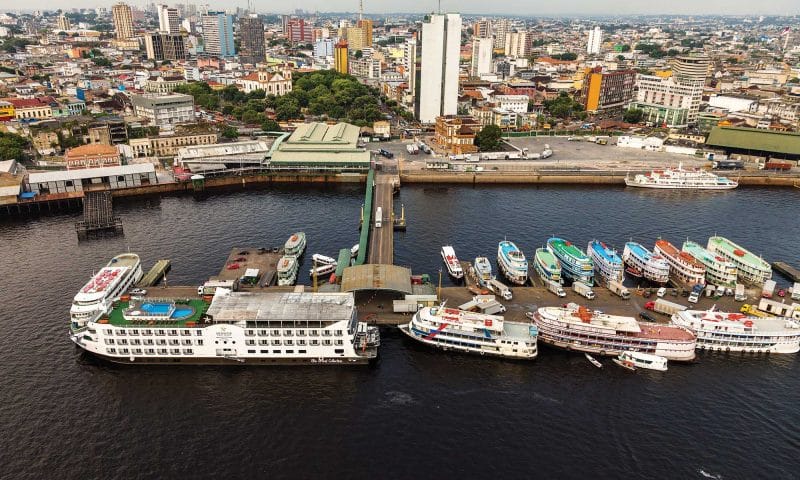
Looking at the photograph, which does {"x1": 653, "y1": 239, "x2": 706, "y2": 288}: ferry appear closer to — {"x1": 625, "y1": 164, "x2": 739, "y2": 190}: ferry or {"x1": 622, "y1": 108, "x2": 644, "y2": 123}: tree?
{"x1": 625, "y1": 164, "x2": 739, "y2": 190}: ferry

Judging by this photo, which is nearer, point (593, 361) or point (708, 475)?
point (708, 475)

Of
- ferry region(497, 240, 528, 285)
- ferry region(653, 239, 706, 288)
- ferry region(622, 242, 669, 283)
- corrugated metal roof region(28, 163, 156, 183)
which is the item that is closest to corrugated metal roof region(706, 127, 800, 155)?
ferry region(653, 239, 706, 288)

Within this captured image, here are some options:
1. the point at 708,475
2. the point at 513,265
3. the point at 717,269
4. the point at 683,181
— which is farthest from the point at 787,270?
the point at 708,475

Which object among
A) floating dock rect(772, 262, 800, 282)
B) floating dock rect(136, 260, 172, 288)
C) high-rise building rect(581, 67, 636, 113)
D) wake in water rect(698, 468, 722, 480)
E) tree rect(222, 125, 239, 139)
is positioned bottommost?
wake in water rect(698, 468, 722, 480)

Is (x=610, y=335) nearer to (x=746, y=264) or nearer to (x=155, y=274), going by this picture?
(x=746, y=264)

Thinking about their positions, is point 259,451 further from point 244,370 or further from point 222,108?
point 222,108

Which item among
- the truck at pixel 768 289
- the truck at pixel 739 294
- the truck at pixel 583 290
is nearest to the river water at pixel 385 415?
the truck at pixel 739 294
